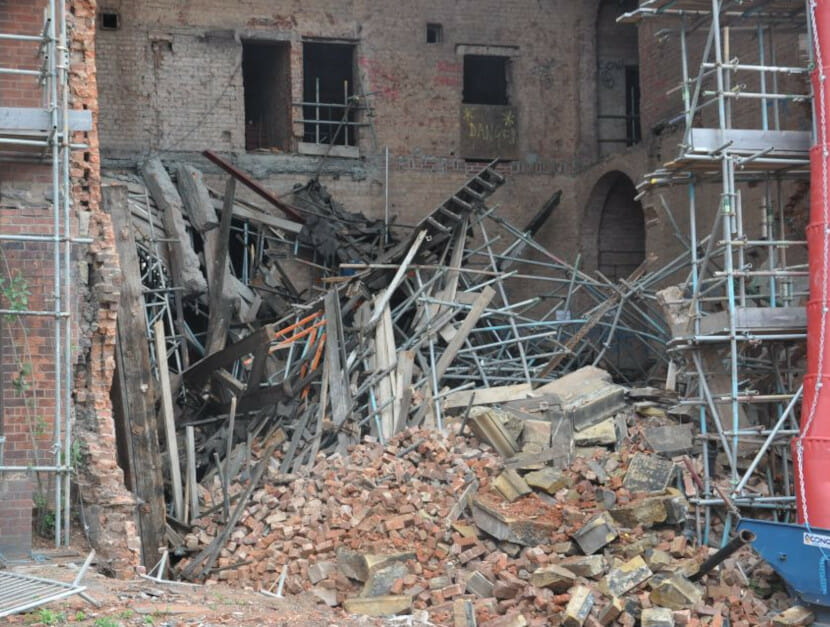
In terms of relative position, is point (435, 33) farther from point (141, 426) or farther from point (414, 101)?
point (141, 426)

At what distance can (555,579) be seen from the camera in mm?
10617

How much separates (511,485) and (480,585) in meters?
1.54

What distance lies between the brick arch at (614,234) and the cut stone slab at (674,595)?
401 inches

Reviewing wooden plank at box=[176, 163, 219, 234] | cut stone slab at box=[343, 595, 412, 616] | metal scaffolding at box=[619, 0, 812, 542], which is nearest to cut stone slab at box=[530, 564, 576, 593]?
cut stone slab at box=[343, 595, 412, 616]

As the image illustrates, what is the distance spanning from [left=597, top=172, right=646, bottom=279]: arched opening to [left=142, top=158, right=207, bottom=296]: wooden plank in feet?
24.5

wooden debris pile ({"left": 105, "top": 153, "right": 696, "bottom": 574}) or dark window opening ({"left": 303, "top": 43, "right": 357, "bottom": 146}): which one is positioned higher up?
dark window opening ({"left": 303, "top": 43, "right": 357, "bottom": 146})

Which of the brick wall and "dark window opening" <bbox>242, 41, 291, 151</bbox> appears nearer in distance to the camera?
the brick wall

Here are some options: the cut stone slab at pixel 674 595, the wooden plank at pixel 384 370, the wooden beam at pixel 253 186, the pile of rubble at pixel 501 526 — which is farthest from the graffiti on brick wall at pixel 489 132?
the cut stone slab at pixel 674 595

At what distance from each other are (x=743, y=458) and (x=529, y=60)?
10523 millimetres

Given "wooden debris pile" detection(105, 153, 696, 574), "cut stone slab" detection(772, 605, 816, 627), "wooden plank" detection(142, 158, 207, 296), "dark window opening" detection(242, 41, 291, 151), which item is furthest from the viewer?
"dark window opening" detection(242, 41, 291, 151)

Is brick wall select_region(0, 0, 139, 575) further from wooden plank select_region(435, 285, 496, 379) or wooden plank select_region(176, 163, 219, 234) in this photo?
wooden plank select_region(176, 163, 219, 234)

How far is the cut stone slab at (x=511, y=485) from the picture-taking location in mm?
11961

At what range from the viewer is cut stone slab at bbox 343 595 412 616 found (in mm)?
10367

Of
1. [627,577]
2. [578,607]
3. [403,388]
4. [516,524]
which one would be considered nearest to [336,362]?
[403,388]
